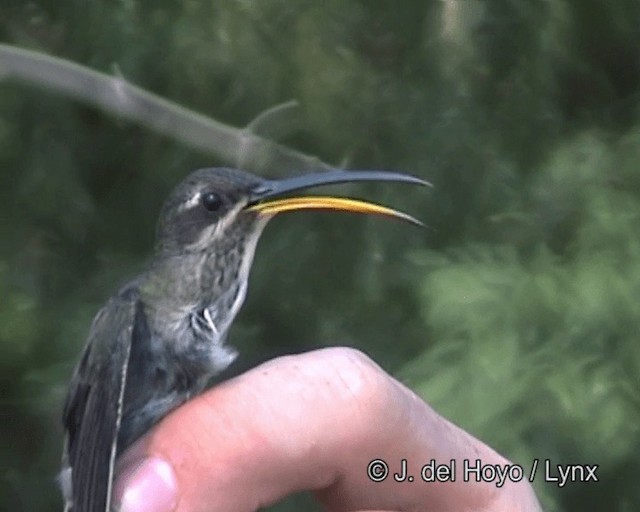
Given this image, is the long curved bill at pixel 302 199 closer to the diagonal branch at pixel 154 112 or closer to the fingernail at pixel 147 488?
the fingernail at pixel 147 488

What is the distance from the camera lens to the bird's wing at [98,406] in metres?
2.03

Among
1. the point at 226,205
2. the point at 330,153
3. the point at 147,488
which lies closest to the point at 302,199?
the point at 226,205

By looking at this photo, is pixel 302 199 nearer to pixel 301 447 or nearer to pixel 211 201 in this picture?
pixel 211 201

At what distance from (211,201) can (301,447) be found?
0.50 meters

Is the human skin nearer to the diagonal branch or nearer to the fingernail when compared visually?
the fingernail

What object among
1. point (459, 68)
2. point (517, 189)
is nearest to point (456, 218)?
point (517, 189)

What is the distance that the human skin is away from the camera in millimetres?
2061

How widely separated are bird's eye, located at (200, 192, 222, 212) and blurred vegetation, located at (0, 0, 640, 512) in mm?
1138

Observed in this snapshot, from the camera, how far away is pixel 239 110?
4035 mm

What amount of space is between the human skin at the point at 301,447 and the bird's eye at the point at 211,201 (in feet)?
1.07

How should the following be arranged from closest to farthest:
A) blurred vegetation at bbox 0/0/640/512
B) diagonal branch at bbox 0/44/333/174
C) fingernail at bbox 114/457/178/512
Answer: fingernail at bbox 114/457/178/512 → blurred vegetation at bbox 0/0/640/512 → diagonal branch at bbox 0/44/333/174

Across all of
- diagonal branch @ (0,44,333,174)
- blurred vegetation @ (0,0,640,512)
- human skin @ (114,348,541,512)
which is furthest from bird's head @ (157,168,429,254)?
diagonal branch @ (0,44,333,174)

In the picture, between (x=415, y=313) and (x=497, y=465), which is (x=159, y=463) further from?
(x=415, y=313)

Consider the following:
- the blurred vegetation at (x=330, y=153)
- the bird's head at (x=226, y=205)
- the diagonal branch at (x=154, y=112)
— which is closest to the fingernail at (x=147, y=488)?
the bird's head at (x=226, y=205)
